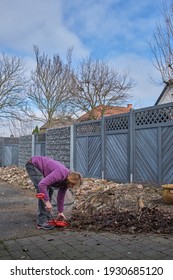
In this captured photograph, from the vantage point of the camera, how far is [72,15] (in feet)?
25.1

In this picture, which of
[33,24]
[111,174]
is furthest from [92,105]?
[33,24]

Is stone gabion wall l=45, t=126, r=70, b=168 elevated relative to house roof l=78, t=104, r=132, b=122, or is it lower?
lower

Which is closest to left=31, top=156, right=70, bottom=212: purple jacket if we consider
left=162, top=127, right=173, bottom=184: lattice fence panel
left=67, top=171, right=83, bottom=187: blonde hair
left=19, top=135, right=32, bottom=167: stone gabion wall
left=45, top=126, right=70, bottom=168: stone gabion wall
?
left=67, top=171, right=83, bottom=187: blonde hair

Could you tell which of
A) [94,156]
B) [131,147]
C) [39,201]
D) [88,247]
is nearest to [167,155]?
[131,147]

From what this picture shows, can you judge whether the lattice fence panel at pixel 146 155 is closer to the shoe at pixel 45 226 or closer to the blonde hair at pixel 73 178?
the blonde hair at pixel 73 178

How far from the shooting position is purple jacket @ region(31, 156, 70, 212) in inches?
166

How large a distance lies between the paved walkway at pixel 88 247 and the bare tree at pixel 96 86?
64.5 ft

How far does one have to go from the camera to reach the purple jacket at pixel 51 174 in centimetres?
421

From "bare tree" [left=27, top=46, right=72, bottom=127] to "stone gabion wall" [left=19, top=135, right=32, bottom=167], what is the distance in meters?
6.08

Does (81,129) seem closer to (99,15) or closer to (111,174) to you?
(111,174)

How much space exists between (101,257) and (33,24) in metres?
6.02

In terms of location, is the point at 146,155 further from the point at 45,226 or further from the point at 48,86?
the point at 48,86

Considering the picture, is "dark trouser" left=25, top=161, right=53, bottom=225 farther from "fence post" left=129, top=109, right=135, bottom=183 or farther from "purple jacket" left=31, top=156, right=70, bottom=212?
"fence post" left=129, top=109, right=135, bottom=183
